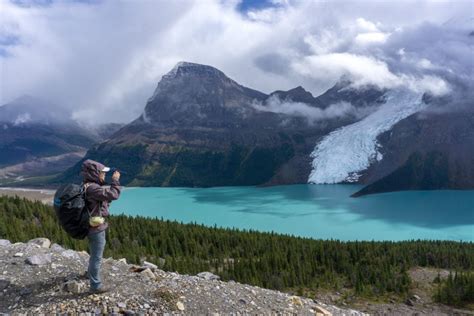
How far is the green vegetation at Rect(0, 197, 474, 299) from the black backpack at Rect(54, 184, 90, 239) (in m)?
24.0

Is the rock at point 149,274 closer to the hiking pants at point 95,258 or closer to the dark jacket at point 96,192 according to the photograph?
the hiking pants at point 95,258

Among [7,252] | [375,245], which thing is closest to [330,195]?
[375,245]

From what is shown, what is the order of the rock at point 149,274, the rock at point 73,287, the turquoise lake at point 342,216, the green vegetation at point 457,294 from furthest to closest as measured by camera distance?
the turquoise lake at point 342,216 < the green vegetation at point 457,294 < the rock at point 149,274 < the rock at point 73,287

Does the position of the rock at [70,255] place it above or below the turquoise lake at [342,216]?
above

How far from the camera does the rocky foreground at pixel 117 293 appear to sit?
847 centimetres

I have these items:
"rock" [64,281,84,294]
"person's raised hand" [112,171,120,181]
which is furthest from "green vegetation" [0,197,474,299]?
"person's raised hand" [112,171,120,181]

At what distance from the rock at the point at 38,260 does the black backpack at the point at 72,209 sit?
2.25 metres

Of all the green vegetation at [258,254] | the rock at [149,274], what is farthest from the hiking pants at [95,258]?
the green vegetation at [258,254]

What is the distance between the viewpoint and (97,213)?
8523 millimetres

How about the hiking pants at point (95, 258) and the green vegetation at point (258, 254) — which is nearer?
the hiking pants at point (95, 258)

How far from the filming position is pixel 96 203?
8445mm

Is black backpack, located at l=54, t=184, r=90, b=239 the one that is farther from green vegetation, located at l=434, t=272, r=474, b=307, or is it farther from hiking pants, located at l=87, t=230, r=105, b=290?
green vegetation, located at l=434, t=272, r=474, b=307

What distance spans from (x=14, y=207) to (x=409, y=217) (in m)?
89.5

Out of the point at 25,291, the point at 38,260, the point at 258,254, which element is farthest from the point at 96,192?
the point at 258,254
